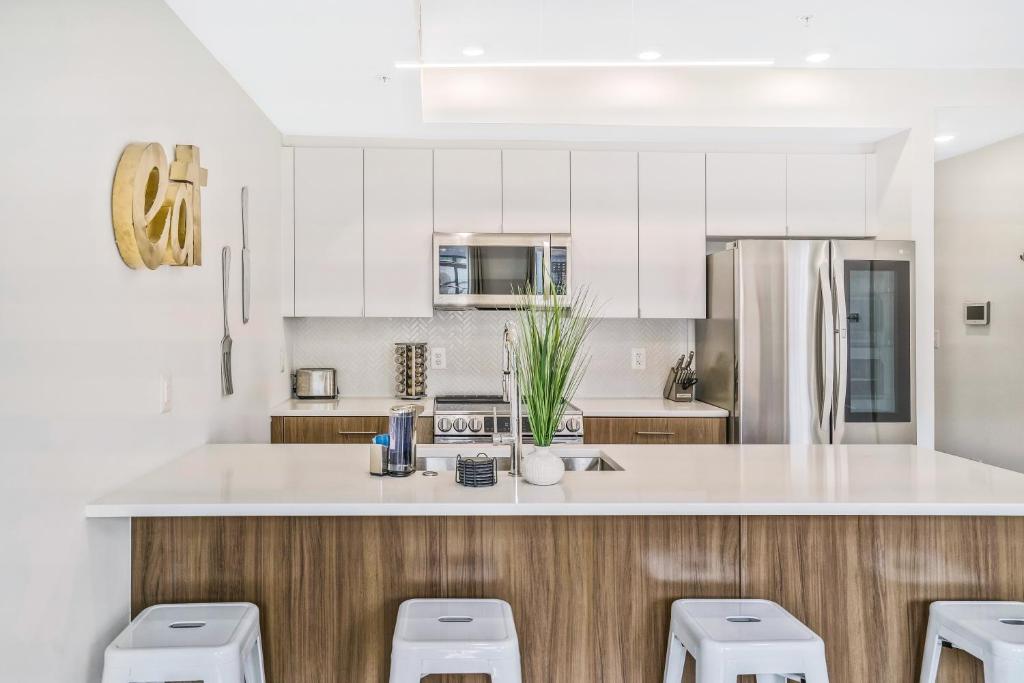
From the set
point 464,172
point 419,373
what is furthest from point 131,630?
point 464,172

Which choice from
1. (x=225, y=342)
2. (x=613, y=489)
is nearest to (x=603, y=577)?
(x=613, y=489)

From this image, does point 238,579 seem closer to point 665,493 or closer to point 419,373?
point 665,493

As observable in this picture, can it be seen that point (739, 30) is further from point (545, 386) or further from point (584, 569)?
point (584, 569)

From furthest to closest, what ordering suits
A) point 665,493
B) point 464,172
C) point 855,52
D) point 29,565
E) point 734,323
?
point 464,172 → point 734,323 → point 855,52 → point 665,493 → point 29,565

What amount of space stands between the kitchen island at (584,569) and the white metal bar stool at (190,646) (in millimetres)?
153

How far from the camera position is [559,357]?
6.55ft

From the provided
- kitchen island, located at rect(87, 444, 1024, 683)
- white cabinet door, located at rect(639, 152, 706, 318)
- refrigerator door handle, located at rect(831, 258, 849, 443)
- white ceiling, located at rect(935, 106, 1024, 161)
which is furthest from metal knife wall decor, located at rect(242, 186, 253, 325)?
white ceiling, located at rect(935, 106, 1024, 161)

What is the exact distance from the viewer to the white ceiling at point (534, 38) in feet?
7.86

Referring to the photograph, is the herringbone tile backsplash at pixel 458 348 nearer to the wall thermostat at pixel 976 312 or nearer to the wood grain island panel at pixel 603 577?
the wall thermostat at pixel 976 312

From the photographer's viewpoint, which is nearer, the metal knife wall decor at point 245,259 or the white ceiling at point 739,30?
the white ceiling at point 739,30

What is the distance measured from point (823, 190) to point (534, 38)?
187cm

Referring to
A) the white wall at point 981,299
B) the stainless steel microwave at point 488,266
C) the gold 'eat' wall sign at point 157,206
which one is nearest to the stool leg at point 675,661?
the gold 'eat' wall sign at point 157,206

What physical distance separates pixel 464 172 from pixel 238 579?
2560mm

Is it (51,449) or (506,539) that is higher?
(51,449)
